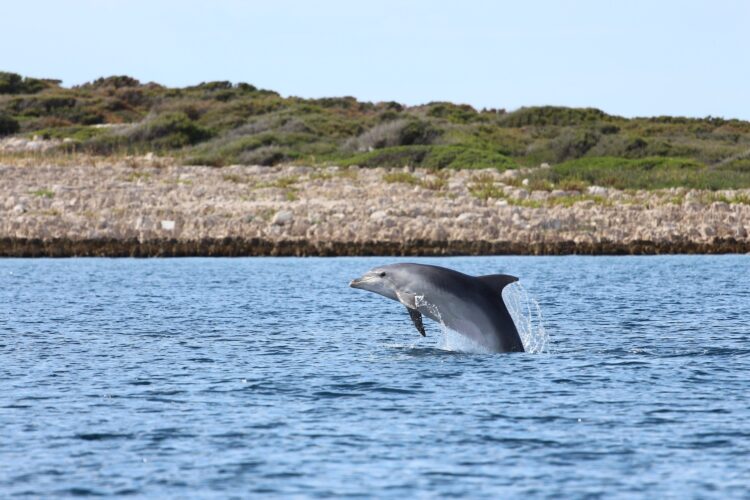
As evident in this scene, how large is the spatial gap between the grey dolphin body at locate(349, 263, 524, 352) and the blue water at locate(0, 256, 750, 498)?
0.55m

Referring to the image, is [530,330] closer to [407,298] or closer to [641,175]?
[407,298]

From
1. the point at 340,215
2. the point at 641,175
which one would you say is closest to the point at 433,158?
the point at 641,175

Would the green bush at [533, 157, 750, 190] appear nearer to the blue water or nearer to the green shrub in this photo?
the blue water

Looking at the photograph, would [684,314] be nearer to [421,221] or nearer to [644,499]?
[644,499]

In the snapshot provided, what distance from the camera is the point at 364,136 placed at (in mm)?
79812

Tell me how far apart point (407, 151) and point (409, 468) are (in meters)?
58.7

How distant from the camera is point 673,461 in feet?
42.9

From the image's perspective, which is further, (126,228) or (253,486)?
(126,228)

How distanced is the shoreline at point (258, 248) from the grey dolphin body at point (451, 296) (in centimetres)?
2508

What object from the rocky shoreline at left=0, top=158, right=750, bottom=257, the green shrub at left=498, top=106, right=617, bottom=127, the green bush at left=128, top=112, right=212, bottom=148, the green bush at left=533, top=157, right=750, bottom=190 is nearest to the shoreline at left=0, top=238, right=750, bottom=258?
the rocky shoreline at left=0, top=158, right=750, bottom=257

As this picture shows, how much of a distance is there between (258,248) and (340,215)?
5901 mm

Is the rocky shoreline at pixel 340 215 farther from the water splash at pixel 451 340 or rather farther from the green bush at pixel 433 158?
the water splash at pixel 451 340

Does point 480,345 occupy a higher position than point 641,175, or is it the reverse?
point 641,175

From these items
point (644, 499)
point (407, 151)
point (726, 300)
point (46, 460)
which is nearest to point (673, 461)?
point (644, 499)
